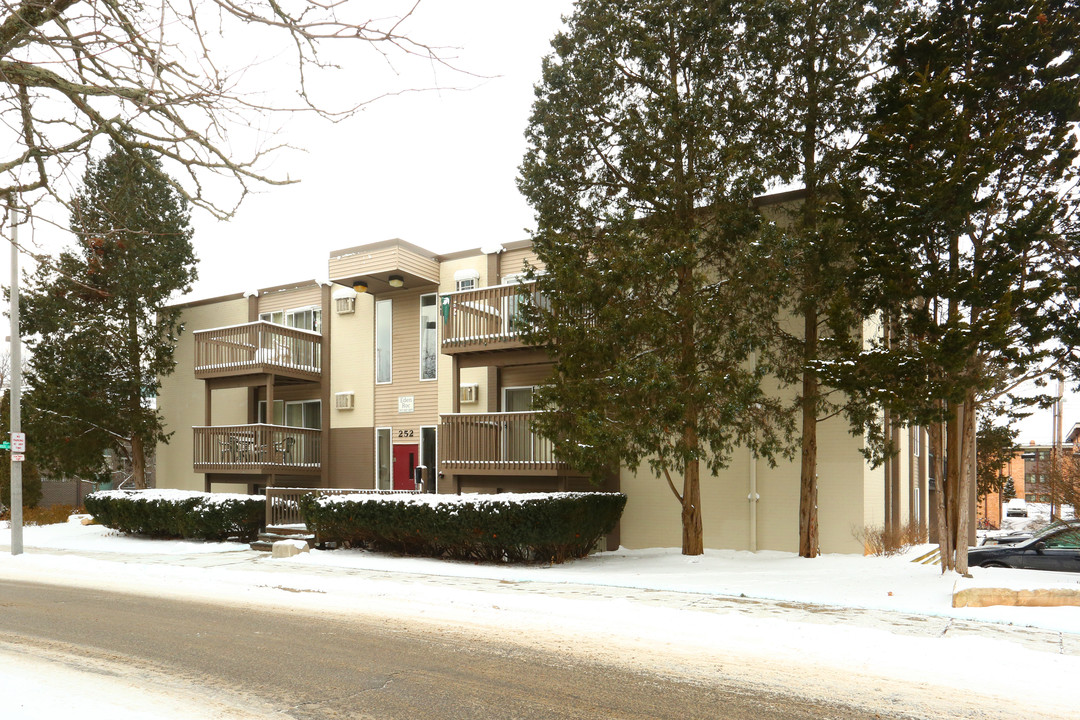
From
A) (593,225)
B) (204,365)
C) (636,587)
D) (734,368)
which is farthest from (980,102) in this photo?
(204,365)

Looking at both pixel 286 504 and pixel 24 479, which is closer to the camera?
pixel 286 504

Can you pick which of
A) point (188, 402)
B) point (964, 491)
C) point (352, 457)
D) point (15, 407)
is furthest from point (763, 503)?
point (188, 402)

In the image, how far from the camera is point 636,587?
11.7 meters

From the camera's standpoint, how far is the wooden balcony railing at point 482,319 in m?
17.5

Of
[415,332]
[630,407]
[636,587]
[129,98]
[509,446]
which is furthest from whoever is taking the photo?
[415,332]

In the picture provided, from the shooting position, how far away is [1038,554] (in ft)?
49.3

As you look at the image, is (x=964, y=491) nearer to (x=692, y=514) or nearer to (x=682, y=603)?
(x=682, y=603)

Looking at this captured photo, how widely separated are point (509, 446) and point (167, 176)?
479 inches

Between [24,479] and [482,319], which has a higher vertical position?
[482,319]

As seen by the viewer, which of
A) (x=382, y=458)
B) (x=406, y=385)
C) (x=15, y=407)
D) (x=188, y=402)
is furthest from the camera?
(x=188, y=402)

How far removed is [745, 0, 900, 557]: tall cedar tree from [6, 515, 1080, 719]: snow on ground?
2.81m

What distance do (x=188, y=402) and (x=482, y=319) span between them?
12.8m

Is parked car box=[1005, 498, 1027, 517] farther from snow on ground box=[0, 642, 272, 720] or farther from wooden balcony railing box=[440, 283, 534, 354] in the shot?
snow on ground box=[0, 642, 272, 720]

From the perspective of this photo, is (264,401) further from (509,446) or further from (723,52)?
(723,52)
